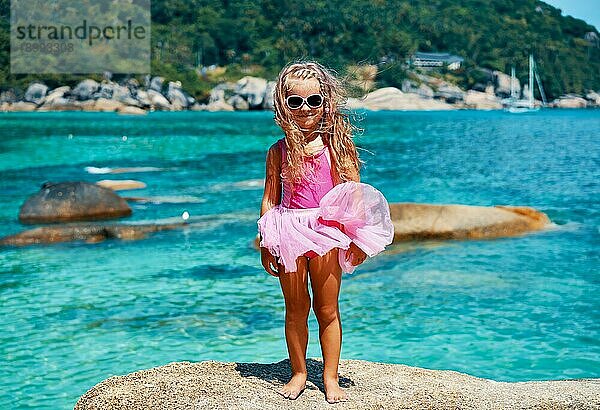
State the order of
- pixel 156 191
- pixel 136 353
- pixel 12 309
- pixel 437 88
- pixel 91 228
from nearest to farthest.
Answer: pixel 136 353, pixel 12 309, pixel 91 228, pixel 156 191, pixel 437 88

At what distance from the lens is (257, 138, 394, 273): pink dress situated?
358 cm

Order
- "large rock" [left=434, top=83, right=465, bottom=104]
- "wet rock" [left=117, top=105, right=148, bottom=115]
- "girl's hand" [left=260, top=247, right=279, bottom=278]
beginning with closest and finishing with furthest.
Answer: "girl's hand" [left=260, top=247, right=279, bottom=278], "wet rock" [left=117, top=105, right=148, bottom=115], "large rock" [left=434, top=83, right=465, bottom=104]

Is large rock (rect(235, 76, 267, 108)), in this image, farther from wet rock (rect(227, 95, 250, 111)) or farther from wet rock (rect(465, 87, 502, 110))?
wet rock (rect(465, 87, 502, 110))

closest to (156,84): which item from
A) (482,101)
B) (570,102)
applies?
(482,101)

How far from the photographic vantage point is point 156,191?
18969 mm

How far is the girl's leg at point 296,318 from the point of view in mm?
3689

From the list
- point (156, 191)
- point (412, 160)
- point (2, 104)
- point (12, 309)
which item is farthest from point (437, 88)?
point (12, 309)

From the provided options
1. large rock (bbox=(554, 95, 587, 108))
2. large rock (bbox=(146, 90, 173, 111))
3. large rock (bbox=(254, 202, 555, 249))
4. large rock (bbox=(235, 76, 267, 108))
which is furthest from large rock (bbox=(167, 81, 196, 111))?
large rock (bbox=(254, 202, 555, 249))

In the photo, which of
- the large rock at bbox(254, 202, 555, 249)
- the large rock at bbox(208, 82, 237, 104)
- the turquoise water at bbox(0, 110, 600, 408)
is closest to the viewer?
the turquoise water at bbox(0, 110, 600, 408)

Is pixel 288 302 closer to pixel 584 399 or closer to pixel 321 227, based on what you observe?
pixel 321 227

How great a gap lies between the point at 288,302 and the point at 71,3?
100848 mm

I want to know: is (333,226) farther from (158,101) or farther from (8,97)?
(158,101)

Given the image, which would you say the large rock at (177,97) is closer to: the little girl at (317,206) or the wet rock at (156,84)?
the wet rock at (156,84)

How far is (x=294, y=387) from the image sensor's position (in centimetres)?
369
